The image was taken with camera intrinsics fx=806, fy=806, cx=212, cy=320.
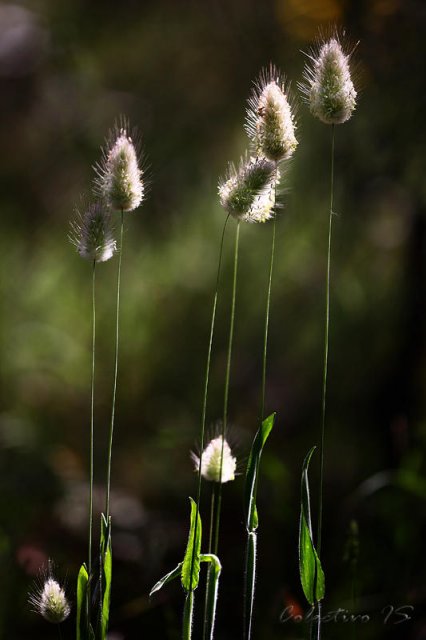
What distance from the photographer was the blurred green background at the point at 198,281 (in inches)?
63.5

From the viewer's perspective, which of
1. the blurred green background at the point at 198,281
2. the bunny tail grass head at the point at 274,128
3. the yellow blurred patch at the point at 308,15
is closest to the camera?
the bunny tail grass head at the point at 274,128

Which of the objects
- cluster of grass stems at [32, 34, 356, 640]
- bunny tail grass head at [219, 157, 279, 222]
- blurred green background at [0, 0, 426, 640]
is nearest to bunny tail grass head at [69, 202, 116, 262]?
cluster of grass stems at [32, 34, 356, 640]

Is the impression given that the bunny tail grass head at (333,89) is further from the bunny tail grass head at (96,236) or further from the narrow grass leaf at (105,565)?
the narrow grass leaf at (105,565)

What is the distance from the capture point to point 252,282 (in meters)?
1.97

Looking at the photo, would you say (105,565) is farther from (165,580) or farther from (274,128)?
(274,128)

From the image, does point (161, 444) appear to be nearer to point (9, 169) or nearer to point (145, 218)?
point (145, 218)

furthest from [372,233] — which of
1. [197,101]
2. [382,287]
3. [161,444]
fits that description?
[161,444]

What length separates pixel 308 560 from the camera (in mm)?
692

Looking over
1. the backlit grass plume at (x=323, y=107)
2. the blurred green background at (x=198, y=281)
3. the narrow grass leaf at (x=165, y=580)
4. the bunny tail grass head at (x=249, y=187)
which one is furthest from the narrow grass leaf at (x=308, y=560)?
the blurred green background at (x=198, y=281)

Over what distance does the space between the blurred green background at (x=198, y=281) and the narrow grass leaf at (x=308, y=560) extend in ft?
2.44

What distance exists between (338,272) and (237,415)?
1.38 feet

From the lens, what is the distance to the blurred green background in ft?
5.29

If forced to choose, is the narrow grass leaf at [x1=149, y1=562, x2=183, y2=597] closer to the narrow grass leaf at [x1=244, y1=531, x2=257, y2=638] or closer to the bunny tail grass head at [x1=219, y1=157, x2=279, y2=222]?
the narrow grass leaf at [x1=244, y1=531, x2=257, y2=638]

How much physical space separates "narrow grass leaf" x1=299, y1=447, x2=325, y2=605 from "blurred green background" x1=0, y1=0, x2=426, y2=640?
0.74m
